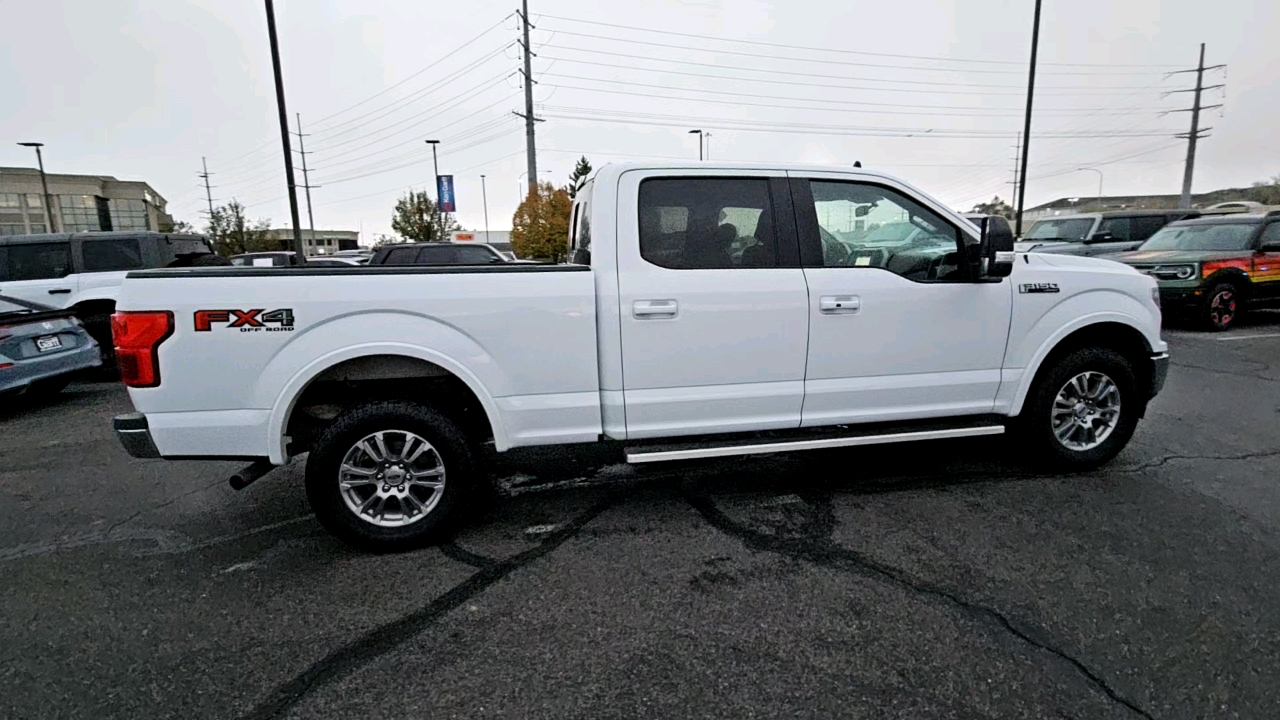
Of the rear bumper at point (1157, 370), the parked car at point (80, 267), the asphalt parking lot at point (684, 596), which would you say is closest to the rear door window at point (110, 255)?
the parked car at point (80, 267)

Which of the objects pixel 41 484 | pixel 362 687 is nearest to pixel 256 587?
pixel 362 687

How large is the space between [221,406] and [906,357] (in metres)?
3.82

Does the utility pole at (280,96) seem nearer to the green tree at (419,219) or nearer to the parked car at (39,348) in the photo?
the parked car at (39,348)

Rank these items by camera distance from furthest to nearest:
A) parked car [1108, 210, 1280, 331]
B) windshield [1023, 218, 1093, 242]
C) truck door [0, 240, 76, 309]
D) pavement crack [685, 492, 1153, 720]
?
1. windshield [1023, 218, 1093, 242]
2. parked car [1108, 210, 1280, 331]
3. truck door [0, 240, 76, 309]
4. pavement crack [685, 492, 1153, 720]

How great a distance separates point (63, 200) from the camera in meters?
53.7

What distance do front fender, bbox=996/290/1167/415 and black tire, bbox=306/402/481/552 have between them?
134 inches

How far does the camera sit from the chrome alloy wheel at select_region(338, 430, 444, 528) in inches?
135

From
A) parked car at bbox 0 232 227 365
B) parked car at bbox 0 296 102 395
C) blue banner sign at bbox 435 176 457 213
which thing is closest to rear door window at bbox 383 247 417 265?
parked car at bbox 0 232 227 365

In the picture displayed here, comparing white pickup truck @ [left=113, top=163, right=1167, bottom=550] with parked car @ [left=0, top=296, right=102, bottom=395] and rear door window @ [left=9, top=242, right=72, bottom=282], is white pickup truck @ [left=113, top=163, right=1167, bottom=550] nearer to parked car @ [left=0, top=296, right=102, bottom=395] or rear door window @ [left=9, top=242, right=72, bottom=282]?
parked car @ [left=0, top=296, right=102, bottom=395]

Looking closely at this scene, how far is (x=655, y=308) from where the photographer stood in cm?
353

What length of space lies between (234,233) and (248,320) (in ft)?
173

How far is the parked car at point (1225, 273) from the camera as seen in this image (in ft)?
32.9

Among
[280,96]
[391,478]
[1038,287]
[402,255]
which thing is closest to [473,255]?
[402,255]

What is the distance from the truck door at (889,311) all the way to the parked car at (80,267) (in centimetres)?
967
